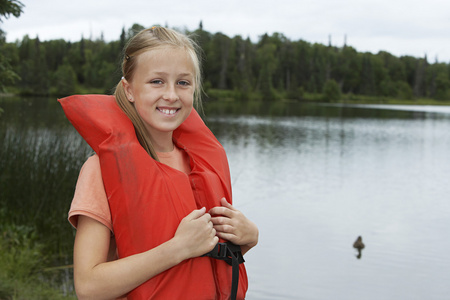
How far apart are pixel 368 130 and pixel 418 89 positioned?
77927mm

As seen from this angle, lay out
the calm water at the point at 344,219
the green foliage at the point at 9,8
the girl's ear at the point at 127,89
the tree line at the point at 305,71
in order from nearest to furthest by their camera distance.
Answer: the girl's ear at the point at 127,89 → the green foliage at the point at 9,8 → the calm water at the point at 344,219 → the tree line at the point at 305,71

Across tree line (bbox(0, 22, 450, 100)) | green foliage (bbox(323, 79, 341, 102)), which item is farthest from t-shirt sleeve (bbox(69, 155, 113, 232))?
green foliage (bbox(323, 79, 341, 102))

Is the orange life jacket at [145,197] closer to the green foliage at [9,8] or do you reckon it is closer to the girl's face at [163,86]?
the girl's face at [163,86]

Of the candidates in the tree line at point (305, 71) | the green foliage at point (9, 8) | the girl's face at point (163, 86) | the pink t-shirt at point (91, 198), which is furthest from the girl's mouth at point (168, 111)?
the tree line at point (305, 71)

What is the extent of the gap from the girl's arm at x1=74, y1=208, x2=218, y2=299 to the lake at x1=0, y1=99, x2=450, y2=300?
473cm

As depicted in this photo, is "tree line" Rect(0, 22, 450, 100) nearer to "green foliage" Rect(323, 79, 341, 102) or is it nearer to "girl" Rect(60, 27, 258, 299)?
"green foliage" Rect(323, 79, 341, 102)

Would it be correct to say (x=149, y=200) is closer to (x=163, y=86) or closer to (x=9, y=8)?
(x=163, y=86)

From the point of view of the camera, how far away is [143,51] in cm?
155

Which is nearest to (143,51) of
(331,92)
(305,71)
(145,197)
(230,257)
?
(145,197)

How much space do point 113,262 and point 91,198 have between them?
0.64ft

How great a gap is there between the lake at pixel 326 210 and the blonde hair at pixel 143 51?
466 centimetres

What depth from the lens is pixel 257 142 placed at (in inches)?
798

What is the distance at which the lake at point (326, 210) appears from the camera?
670 cm

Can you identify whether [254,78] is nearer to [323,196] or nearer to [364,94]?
[364,94]
